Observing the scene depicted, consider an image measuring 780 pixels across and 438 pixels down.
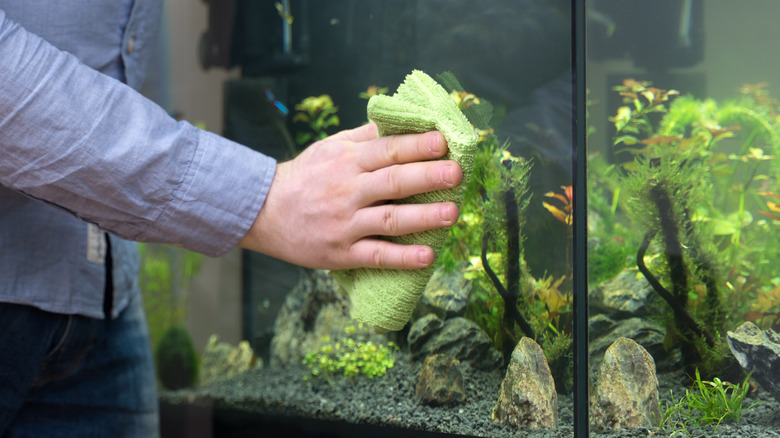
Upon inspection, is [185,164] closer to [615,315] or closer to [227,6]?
[615,315]

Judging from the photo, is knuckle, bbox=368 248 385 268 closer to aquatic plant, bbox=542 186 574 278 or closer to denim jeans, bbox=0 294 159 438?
aquatic plant, bbox=542 186 574 278

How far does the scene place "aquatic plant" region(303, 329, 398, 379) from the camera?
1.14m

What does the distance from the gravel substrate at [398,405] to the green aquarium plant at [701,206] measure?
8 centimetres

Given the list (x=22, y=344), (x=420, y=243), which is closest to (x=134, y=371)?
(x=22, y=344)

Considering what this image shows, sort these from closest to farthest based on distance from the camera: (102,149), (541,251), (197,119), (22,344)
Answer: (102,149) < (541,251) < (22,344) < (197,119)

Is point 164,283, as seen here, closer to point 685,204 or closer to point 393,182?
point 393,182

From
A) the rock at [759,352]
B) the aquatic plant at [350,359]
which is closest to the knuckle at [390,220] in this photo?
the aquatic plant at [350,359]

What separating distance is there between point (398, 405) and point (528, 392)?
26 centimetres

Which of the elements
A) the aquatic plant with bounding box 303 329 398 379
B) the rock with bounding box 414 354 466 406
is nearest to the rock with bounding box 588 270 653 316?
the rock with bounding box 414 354 466 406

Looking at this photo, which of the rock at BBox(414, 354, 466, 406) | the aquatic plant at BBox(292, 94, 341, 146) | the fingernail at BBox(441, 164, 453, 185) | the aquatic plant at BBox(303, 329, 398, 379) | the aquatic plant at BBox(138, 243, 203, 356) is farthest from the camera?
the aquatic plant at BBox(138, 243, 203, 356)

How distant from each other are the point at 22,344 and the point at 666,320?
3.37 ft

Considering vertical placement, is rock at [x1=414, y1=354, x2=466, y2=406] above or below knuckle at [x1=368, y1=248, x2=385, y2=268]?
below

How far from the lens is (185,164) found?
842mm

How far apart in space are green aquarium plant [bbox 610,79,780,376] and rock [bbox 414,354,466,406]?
0.31 meters
